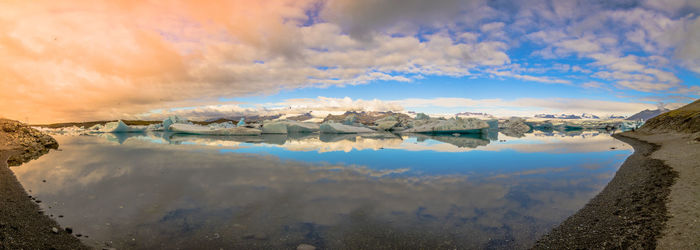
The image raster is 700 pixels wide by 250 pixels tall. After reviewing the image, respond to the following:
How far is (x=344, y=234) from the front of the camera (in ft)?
10.4

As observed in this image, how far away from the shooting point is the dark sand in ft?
9.27

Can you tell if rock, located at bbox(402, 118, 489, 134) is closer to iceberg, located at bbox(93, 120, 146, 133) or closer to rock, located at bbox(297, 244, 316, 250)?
rock, located at bbox(297, 244, 316, 250)

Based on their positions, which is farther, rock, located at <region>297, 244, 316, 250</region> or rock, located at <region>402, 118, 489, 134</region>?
rock, located at <region>402, 118, 489, 134</region>

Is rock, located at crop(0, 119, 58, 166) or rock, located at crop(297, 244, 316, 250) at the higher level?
rock, located at crop(0, 119, 58, 166)

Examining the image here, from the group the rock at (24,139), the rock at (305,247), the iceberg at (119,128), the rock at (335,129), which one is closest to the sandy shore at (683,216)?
the rock at (305,247)

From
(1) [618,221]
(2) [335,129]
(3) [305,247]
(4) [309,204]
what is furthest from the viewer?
(2) [335,129]

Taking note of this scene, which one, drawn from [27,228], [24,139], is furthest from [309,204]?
[24,139]

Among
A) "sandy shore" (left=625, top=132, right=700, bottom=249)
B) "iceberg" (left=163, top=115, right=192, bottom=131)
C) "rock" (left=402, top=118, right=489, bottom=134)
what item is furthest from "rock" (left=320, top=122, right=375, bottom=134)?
"sandy shore" (left=625, top=132, right=700, bottom=249)

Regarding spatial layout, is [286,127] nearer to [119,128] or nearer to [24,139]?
[24,139]

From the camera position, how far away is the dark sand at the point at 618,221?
2824 millimetres

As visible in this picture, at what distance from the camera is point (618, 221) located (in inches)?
133

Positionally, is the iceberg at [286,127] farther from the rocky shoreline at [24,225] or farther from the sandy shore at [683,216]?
the sandy shore at [683,216]

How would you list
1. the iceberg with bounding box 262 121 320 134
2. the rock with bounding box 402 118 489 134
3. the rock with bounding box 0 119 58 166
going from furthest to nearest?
the rock with bounding box 402 118 489 134, the iceberg with bounding box 262 121 320 134, the rock with bounding box 0 119 58 166

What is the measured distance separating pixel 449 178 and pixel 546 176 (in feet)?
7.71
